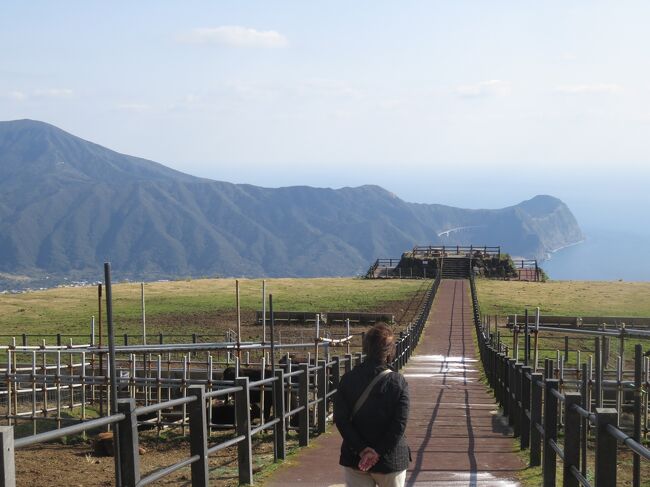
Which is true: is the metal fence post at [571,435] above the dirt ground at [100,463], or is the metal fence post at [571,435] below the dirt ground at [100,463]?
above

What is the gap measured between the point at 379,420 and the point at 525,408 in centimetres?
679

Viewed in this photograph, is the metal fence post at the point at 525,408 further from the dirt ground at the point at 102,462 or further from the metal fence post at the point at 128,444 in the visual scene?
the metal fence post at the point at 128,444

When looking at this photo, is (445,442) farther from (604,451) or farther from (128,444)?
(128,444)

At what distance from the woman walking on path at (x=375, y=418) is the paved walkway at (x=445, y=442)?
363 cm

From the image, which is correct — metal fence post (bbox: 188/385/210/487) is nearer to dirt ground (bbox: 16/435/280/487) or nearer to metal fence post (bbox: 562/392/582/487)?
dirt ground (bbox: 16/435/280/487)

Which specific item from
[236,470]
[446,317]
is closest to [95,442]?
[236,470]

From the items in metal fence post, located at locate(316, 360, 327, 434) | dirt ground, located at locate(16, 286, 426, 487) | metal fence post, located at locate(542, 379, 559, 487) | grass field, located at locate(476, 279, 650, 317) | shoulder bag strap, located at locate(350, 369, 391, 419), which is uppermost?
shoulder bag strap, located at locate(350, 369, 391, 419)

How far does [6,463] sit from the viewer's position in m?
5.55

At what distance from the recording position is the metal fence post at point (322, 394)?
623 inches

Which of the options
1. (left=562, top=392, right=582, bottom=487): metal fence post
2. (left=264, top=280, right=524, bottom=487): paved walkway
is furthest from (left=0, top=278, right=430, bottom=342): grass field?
(left=562, top=392, right=582, bottom=487): metal fence post

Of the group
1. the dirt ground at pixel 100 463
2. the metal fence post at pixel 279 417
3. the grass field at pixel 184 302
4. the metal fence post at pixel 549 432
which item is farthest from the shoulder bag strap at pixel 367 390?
the grass field at pixel 184 302

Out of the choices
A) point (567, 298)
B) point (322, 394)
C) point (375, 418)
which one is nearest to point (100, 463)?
point (322, 394)

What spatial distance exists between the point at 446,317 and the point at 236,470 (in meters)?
33.2

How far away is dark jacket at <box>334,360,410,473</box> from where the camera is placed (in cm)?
769
